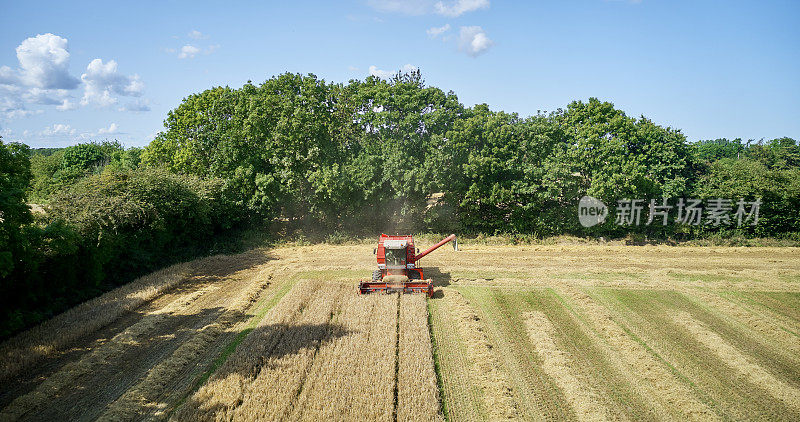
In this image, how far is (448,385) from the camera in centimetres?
1138

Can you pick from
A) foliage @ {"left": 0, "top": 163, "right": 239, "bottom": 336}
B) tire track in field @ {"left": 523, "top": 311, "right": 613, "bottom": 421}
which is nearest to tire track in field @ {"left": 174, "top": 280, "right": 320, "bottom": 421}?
foliage @ {"left": 0, "top": 163, "right": 239, "bottom": 336}

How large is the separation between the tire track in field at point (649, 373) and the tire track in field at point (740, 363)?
2185 mm

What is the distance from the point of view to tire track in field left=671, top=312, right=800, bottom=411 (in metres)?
11.1

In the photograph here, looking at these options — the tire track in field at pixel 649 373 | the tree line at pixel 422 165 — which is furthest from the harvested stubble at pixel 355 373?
the tree line at pixel 422 165

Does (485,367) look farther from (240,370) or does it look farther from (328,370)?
(240,370)

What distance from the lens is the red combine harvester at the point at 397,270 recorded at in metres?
18.1

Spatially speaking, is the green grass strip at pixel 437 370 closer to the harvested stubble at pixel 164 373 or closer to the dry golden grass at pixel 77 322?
the harvested stubble at pixel 164 373

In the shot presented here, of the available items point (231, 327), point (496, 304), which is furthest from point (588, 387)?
point (231, 327)

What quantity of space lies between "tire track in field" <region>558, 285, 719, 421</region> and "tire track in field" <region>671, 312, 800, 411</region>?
219 cm

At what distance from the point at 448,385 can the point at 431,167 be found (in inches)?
706

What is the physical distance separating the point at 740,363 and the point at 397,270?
489 inches

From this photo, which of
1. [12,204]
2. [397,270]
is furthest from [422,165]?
[12,204]

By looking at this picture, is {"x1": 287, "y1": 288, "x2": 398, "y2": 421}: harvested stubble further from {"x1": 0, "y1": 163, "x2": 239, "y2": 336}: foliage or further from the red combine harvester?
{"x1": 0, "y1": 163, "x2": 239, "y2": 336}: foliage

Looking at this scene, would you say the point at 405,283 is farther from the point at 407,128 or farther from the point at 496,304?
the point at 407,128
